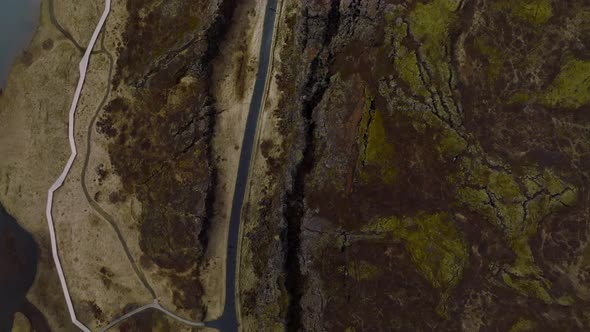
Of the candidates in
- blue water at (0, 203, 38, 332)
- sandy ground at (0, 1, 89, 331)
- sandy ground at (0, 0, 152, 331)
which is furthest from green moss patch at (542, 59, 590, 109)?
blue water at (0, 203, 38, 332)

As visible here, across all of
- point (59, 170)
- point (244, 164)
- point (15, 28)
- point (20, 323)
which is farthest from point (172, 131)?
point (20, 323)

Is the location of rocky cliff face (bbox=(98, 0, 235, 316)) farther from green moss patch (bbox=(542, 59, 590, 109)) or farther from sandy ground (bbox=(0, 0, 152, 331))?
green moss patch (bbox=(542, 59, 590, 109))

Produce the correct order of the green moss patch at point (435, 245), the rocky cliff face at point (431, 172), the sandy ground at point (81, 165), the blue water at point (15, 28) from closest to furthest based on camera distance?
1. the rocky cliff face at point (431, 172)
2. the green moss patch at point (435, 245)
3. the sandy ground at point (81, 165)
4. the blue water at point (15, 28)

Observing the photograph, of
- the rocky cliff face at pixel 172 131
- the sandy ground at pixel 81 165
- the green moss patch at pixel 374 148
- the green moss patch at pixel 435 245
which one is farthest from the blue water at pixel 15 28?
the green moss patch at pixel 435 245

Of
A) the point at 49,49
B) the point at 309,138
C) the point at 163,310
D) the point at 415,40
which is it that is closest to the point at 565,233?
the point at 415,40

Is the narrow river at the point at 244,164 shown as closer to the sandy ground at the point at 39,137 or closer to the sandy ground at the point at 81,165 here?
the sandy ground at the point at 81,165
